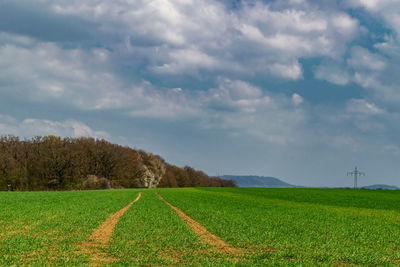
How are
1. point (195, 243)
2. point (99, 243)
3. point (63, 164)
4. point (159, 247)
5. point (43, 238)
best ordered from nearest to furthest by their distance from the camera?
point (159, 247) → point (99, 243) → point (195, 243) → point (43, 238) → point (63, 164)

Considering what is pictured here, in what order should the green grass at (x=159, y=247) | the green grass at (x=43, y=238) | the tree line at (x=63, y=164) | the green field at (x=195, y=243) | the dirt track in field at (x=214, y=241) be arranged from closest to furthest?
the green grass at (x=159, y=247) < the green grass at (x=43, y=238) < the green field at (x=195, y=243) < the dirt track in field at (x=214, y=241) < the tree line at (x=63, y=164)

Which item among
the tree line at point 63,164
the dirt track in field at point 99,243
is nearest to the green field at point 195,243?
the dirt track in field at point 99,243

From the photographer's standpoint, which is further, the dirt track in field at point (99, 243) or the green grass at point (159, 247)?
the dirt track in field at point (99, 243)

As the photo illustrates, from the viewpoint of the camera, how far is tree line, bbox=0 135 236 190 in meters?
103

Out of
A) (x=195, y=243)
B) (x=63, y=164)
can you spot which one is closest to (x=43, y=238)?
(x=195, y=243)

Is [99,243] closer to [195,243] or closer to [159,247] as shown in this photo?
[159,247]

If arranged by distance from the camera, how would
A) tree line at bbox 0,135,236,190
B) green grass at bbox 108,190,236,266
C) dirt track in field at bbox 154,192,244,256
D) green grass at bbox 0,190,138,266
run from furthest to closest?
tree line at bbox 0,135,236,190
dirt track in field at bbox 154,192,244,256
green grass at bbox 0,190,138,266
green grass at bbox 108,190,236,266

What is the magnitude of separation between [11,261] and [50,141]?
116057mm

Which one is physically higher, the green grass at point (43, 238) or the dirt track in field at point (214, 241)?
the dirt track in field at point (214, 241)

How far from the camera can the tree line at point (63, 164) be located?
102688 mm

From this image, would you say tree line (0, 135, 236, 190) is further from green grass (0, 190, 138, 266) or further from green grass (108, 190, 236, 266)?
green grass (108, 190, 236, 266)

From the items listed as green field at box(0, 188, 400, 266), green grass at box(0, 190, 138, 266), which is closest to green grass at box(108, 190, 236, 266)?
green field at box(0, 188, 400, 266)

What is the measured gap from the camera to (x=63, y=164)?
4225 inches

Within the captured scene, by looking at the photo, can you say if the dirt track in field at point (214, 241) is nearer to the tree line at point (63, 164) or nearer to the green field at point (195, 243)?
the green field at point (195, 243)
